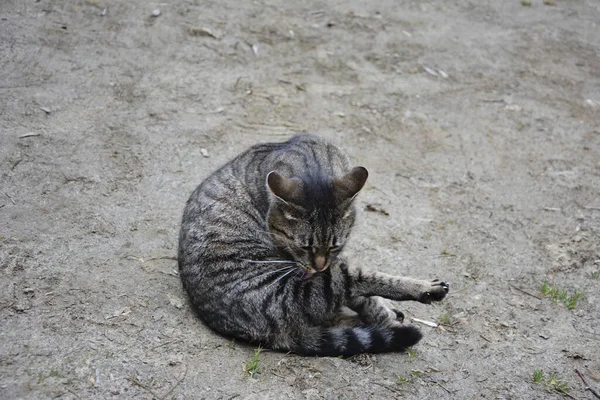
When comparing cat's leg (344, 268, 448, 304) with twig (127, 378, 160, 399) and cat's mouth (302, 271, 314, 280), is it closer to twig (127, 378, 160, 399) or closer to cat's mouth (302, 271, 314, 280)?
cat's mouth (302, 271, 314, 280)

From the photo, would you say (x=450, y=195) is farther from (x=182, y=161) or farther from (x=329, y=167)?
(x=182, y=161)

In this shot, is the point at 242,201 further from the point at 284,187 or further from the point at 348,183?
the point at 348,183

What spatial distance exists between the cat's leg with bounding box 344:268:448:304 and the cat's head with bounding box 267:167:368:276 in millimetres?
258

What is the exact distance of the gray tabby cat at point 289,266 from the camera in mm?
3900

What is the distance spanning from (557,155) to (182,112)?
4051 millimetres

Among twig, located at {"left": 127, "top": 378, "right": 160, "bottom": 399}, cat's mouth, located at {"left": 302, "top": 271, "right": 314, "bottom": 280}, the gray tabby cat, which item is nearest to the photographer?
twig, located at {"left": 127, "top": 378, "right": 160, "bottom": 399}

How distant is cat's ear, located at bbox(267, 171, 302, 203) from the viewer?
12.4ft

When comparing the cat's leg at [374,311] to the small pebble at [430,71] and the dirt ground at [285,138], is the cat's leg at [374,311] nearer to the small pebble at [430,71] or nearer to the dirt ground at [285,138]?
the dirt ground at [285,138]

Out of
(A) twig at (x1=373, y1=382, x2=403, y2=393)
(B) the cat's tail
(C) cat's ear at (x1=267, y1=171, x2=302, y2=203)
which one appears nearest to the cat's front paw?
(B) the cat's tail

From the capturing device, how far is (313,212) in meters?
3.88

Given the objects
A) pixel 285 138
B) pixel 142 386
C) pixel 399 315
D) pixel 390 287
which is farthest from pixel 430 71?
pixel 142 386

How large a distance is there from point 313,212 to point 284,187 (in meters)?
0.25

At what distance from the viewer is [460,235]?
543 cm

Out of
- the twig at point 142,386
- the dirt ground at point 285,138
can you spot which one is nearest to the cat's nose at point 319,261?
the dirt ground at point 285,138
